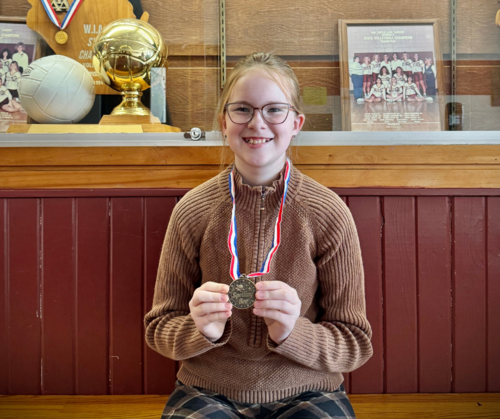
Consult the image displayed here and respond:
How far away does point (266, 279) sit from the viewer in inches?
45.0

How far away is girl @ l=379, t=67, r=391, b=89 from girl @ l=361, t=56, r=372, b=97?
0.12 feet

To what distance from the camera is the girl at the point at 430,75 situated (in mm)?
1518

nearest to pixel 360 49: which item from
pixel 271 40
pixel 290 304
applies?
pixel 271 40

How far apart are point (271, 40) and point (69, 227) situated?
88cm

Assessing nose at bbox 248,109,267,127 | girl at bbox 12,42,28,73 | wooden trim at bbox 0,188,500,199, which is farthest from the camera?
girl at bbox 12,42,28,73

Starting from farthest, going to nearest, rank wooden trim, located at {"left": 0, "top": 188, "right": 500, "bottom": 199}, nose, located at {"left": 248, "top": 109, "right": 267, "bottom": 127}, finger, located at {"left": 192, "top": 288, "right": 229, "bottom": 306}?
wooden trim, located at {"left": 0, "top": 188, "right": 500, "bottom": 199}
nose, located at {"left": 248, "top": 109, "right": 267, "bottom": 127}
finger, located at {"left": 192, "top": 288, "right": 229, "bottom": 306}

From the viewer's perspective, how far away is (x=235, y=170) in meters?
1.21

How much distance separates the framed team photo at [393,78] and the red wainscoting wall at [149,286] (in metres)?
0.23

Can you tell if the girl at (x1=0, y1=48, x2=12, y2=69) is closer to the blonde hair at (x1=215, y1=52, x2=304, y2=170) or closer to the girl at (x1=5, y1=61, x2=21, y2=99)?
the girl at (x1=5, y1=61, x2=21, y2=99)

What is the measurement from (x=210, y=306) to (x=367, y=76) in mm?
931

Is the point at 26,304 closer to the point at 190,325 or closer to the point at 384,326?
the point at 190,325

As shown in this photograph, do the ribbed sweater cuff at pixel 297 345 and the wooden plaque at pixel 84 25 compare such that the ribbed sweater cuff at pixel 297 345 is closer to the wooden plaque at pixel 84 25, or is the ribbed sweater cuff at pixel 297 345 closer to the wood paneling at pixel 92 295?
the wood paneling at pixel 92 295

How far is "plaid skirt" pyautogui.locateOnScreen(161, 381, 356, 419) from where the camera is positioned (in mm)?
1072

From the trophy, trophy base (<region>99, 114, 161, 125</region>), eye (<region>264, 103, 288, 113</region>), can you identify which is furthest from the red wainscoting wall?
eye (<region>264, 103, 288, 113</region>)
